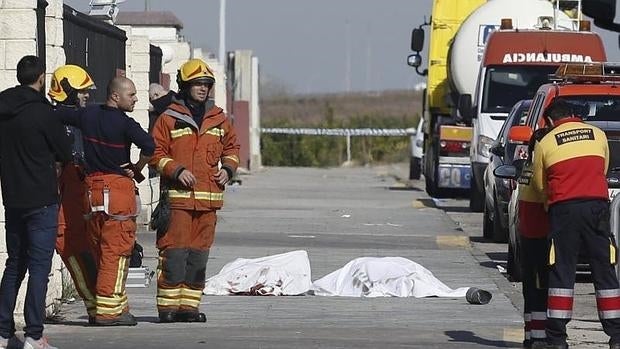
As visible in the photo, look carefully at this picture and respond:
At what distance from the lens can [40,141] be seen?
1020 centimetres

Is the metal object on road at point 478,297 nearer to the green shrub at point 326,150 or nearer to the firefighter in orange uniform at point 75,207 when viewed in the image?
the firefighter in orange uniform at point 75,207

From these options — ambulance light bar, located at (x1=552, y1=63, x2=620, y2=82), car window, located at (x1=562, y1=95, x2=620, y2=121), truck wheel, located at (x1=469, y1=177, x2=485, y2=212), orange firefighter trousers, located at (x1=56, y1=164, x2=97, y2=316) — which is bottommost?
truck wheel, located at (x1=469, y1=177, x2=485, y2=212)

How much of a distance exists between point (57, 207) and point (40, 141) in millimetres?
469

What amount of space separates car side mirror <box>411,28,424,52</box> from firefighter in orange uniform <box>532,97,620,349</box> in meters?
21.4

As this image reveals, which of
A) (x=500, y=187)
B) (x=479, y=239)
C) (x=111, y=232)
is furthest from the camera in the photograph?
(x=479, y=239)

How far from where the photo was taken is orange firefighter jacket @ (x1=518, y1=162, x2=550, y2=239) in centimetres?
1065

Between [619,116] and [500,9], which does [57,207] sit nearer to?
[619,116]

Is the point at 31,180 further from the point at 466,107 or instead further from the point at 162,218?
the point at 466,107

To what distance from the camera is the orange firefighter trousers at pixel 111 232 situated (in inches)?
447

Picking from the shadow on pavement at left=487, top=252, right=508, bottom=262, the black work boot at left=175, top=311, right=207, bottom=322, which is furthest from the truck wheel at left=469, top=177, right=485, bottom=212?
the black work boot at left=175, top=311, right=207, bottom=322

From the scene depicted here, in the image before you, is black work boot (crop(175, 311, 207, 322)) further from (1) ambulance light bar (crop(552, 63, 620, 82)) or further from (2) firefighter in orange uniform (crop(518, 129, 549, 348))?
(1) ambulance light bar (crop(552, 63, 620, 82))

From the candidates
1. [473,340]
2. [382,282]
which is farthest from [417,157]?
[473,340]

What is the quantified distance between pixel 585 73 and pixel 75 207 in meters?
7.07

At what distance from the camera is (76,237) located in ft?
38.4
